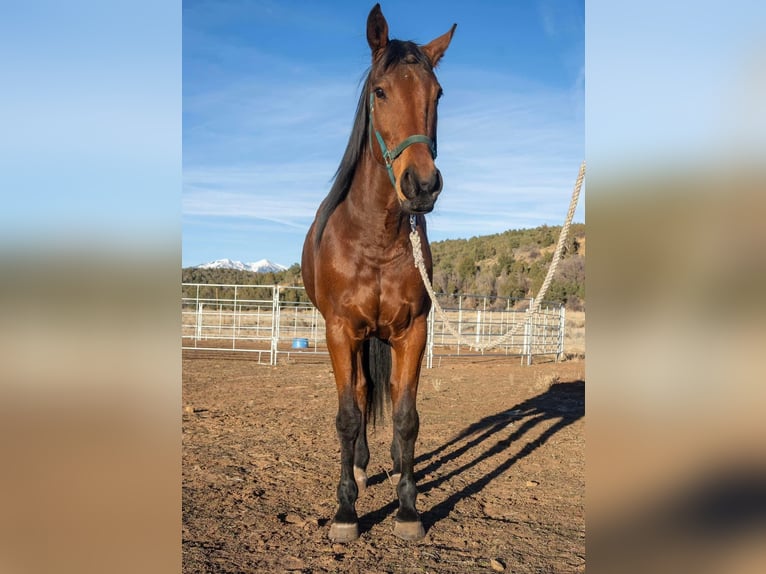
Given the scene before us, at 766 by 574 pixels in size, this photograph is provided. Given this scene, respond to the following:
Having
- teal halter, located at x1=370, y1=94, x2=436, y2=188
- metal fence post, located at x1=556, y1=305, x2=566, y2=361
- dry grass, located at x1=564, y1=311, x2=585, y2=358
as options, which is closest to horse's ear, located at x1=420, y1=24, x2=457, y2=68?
teal halter, located at x1=370, y1=94, x2=436, y2=188

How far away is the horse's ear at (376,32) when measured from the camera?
295 cm

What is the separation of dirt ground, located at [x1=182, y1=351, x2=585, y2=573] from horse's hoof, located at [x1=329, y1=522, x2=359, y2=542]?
38 mm

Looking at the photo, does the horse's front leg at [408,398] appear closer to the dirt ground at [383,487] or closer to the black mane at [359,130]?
the dirt ground at [383,487]

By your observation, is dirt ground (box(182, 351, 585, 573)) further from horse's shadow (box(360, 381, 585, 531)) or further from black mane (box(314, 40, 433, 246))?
black mane (box(314, 40, 433, 246))

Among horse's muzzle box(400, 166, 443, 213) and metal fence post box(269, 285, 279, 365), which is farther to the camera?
metal fence post box(269, 285, 279, 365)

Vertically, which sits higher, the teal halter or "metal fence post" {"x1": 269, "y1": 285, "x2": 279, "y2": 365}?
the teal halter

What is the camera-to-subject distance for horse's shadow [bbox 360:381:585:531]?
3.63 metres

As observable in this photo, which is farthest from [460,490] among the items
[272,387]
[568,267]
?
[568,267]

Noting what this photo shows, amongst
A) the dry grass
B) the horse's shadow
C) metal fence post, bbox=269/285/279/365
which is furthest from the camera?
the dry grass

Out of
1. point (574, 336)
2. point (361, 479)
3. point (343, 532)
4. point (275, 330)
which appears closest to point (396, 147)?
point (343, 532)

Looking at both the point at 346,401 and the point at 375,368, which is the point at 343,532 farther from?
the point at 375,368

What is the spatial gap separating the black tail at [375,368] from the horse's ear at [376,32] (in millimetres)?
2185
